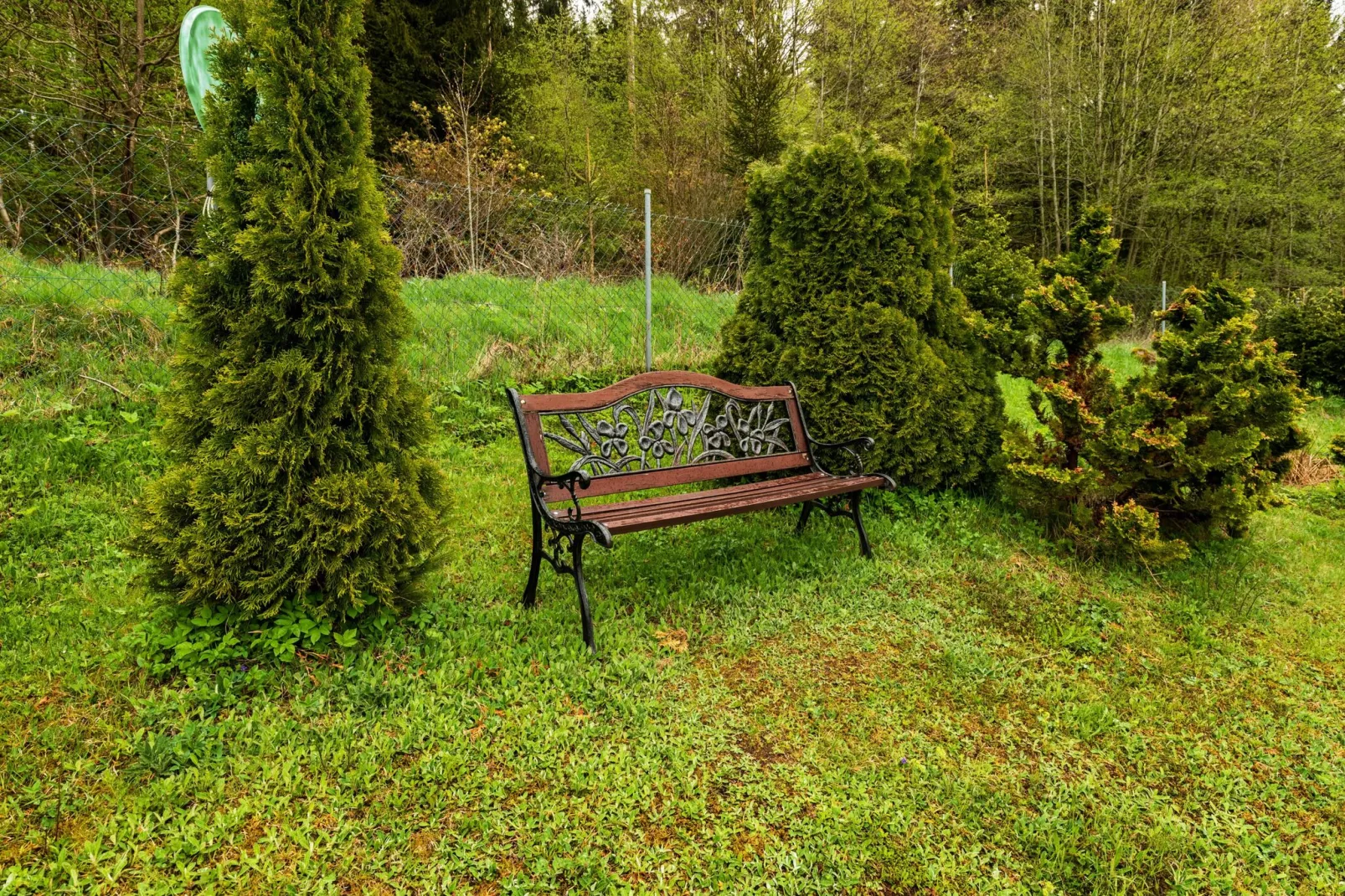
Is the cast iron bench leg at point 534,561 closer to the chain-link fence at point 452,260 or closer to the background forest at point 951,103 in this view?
the chain-link fence at point 452,260

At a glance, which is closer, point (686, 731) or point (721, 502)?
point (686, 731)

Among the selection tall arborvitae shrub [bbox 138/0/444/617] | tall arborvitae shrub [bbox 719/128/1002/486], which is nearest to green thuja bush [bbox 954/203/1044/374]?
tall arborvitae shrub [bbox 719/128/1002/486]

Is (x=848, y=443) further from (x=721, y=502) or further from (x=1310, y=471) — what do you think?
(x=1310, y=471)

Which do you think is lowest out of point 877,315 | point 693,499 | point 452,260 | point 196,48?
point 693,499

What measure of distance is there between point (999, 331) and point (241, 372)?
13.9ft

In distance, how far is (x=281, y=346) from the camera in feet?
8.30

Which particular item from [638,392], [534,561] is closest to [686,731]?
[534,561]

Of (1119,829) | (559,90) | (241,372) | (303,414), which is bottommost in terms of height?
(1119,829)

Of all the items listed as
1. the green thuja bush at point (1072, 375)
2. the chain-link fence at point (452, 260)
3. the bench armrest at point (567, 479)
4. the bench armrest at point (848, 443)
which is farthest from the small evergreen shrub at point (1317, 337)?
the bench armrest at point (567, 479)

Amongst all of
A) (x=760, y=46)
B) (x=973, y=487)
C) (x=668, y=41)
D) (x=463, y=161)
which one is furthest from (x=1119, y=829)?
(x=668, y=41)

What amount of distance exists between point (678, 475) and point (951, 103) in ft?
56.5

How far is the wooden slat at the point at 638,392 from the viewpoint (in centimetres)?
318

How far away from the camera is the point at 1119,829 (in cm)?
209

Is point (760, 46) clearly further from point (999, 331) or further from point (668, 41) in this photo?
point (999, 331)
